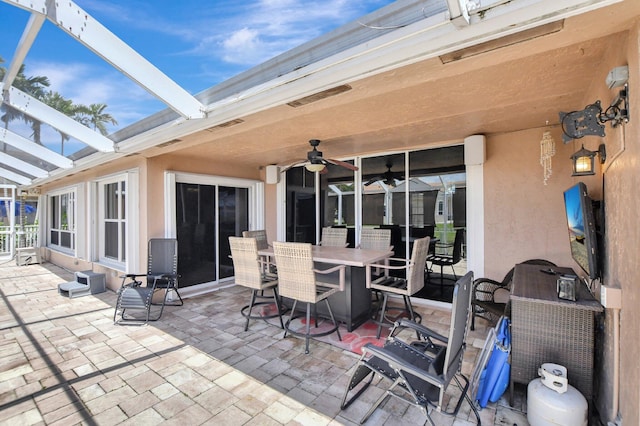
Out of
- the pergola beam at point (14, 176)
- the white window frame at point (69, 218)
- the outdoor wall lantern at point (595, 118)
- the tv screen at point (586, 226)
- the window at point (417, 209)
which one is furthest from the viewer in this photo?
the pergola beam at point (14, 176)

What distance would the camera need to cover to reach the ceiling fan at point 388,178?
5.19m

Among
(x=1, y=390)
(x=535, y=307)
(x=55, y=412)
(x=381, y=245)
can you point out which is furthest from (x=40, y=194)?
(x=535, y=307)

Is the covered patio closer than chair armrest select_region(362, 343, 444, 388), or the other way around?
the covered patio

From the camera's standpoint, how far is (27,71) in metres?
3.46

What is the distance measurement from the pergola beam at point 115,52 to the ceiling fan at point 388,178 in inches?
129

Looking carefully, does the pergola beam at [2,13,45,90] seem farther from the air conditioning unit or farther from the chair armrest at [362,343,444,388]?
the air conditioning unit

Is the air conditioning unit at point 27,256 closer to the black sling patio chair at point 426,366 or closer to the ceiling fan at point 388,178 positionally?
the ceiling fan at point 388,178

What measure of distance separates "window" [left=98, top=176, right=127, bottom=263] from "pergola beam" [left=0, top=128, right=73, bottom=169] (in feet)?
2.47

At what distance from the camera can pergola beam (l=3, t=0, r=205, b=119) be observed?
2.13 meters

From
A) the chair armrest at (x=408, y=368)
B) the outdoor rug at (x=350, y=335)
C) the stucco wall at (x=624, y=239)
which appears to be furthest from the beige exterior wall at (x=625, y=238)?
the outdoor rug at (x=350, y=335)

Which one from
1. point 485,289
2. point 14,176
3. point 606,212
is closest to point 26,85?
point 606,212

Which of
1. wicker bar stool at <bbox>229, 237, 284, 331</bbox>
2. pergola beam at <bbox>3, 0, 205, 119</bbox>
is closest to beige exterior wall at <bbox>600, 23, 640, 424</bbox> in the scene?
wicker bar stool at <bbox>229, 237, 284, 331</bbox>

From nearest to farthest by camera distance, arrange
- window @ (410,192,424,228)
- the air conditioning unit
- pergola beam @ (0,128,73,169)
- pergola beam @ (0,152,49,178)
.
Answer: window @ (410,192,424,228)
pergola beam @ (0,128,73,169)
pergola beam @ (0,152,49,178)
the air conditioning unit

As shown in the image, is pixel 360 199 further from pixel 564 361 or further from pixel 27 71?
pixel 27 71
